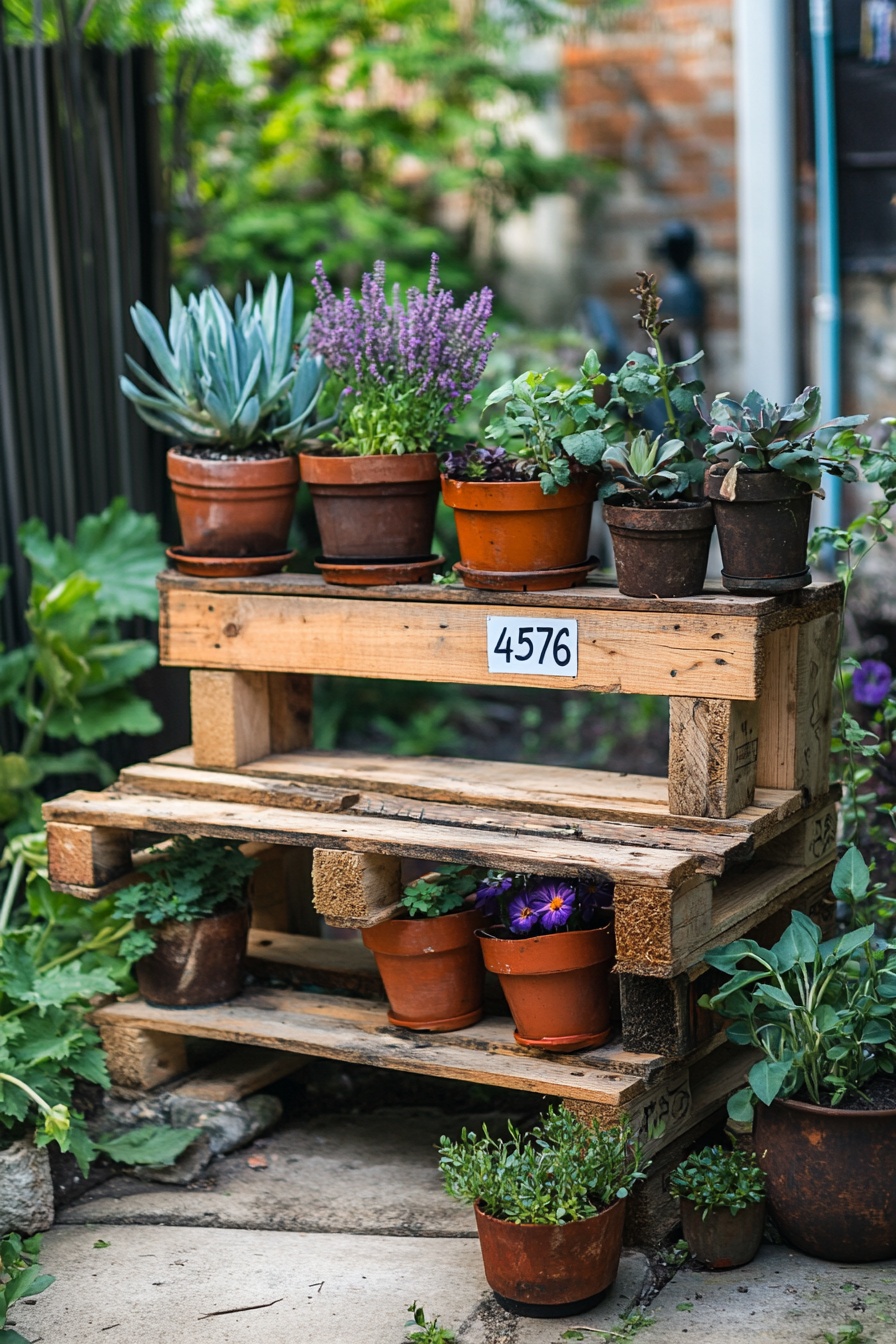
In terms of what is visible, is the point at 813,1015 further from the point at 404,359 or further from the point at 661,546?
the point at 404,359

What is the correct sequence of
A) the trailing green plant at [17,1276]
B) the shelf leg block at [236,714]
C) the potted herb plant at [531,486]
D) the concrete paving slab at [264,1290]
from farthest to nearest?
the shelf leg block at [236,714] → the potted herb plant at [531,486] → the concrete paving slab at [264,1290] → the trailing green plant at [17,1276]

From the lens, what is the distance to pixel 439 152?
6613 millimetres

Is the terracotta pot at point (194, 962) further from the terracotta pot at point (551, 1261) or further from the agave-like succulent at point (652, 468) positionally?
the agave-like succulent at point (652, 468)

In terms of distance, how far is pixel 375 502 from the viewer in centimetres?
295

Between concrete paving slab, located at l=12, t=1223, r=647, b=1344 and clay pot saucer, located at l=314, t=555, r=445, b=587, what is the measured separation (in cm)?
124

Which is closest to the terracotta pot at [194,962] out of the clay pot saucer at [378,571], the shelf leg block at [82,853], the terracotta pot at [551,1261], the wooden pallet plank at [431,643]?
the shelf leg block at [82,853]

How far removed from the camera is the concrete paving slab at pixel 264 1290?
8.28ft

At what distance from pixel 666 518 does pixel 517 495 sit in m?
0.28

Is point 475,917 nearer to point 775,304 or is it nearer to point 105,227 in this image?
point 105,227

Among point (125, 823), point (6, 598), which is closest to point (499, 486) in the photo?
point (125, 823)

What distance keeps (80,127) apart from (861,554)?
261 cm

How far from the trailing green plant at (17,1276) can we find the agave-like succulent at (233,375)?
157 cm

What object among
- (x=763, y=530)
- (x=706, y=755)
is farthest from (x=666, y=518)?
(x=706, y=755)

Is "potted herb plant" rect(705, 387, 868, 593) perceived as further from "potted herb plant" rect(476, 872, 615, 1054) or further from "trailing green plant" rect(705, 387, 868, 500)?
"potted herb plant" rect(476, 872, 615, 1054)
